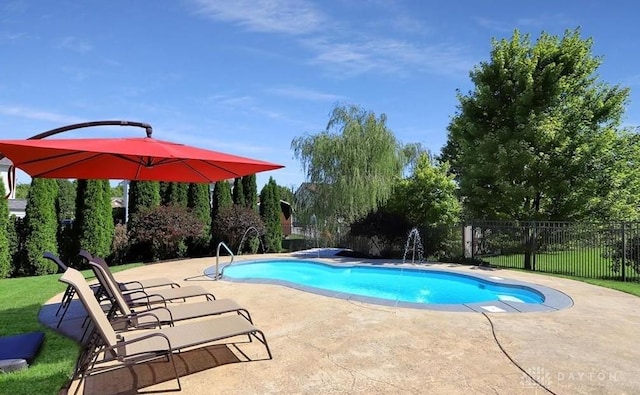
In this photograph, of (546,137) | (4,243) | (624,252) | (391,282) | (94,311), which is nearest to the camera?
(94,311)

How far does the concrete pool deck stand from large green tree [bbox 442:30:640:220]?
25.4 ft

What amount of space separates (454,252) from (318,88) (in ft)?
27.2

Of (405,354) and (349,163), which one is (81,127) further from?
(349,163)

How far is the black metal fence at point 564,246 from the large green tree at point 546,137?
1.43 metres

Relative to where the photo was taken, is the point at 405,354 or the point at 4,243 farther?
the point at 4,243

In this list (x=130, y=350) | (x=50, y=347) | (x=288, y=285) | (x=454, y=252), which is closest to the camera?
(x=130, y=350)

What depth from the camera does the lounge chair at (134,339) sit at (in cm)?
336

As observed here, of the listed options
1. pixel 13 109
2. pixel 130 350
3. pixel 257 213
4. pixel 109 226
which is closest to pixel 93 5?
pixel 13 109

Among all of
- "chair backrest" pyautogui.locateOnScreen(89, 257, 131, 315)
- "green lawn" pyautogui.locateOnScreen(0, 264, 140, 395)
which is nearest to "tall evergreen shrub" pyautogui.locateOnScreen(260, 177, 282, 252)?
"green lawn" pyautogui.locateOnScreen(0, 264, 140, 395)

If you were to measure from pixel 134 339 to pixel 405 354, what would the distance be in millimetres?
2930

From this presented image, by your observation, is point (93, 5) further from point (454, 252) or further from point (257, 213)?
point (454, 252)

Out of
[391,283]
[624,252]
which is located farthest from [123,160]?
[624,252]

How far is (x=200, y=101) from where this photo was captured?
12.0 m

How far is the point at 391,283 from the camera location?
11.6 meters
